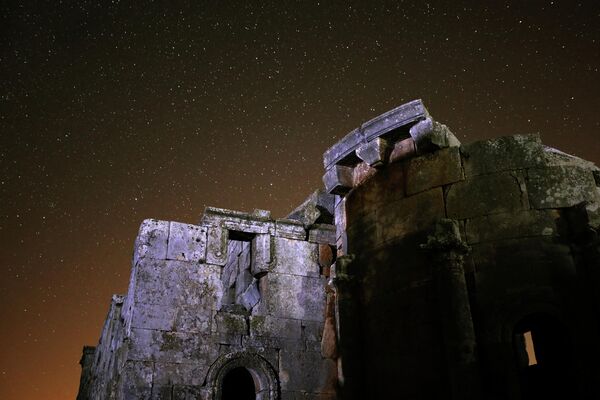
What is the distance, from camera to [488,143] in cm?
657

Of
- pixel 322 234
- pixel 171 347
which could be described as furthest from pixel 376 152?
pixel 171 347

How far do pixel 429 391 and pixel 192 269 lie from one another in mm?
3832

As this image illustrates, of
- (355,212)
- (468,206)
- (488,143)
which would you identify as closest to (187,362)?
(355,212)

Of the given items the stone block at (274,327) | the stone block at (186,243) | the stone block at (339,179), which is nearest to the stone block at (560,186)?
the stone block at (339,179)

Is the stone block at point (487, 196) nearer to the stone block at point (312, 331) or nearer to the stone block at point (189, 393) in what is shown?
the stone block at point (312, 331)

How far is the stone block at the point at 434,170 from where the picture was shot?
6.61 meters

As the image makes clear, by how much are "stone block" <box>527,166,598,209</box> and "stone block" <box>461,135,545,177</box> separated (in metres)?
0.17

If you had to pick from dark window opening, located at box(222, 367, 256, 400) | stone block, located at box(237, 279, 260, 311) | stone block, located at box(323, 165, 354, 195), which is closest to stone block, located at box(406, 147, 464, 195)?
stone block, located at box(323, 165, 354, 195)

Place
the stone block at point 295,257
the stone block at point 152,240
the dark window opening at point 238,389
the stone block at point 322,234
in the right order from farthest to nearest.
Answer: the dark window opening at point 238,389 → the stone block at point 322,234 → the stone block at point 295,257 → the stone block at point 152,240

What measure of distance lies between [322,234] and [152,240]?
2.90 m

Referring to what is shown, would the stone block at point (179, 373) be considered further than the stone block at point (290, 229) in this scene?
No

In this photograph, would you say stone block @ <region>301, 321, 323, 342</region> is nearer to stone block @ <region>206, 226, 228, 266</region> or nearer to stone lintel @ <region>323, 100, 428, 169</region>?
stone block @ <region>206, 226, 228, 266</region>

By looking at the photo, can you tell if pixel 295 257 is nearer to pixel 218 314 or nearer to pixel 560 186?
pixel 218 314

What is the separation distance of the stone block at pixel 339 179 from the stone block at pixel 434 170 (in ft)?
3.85
